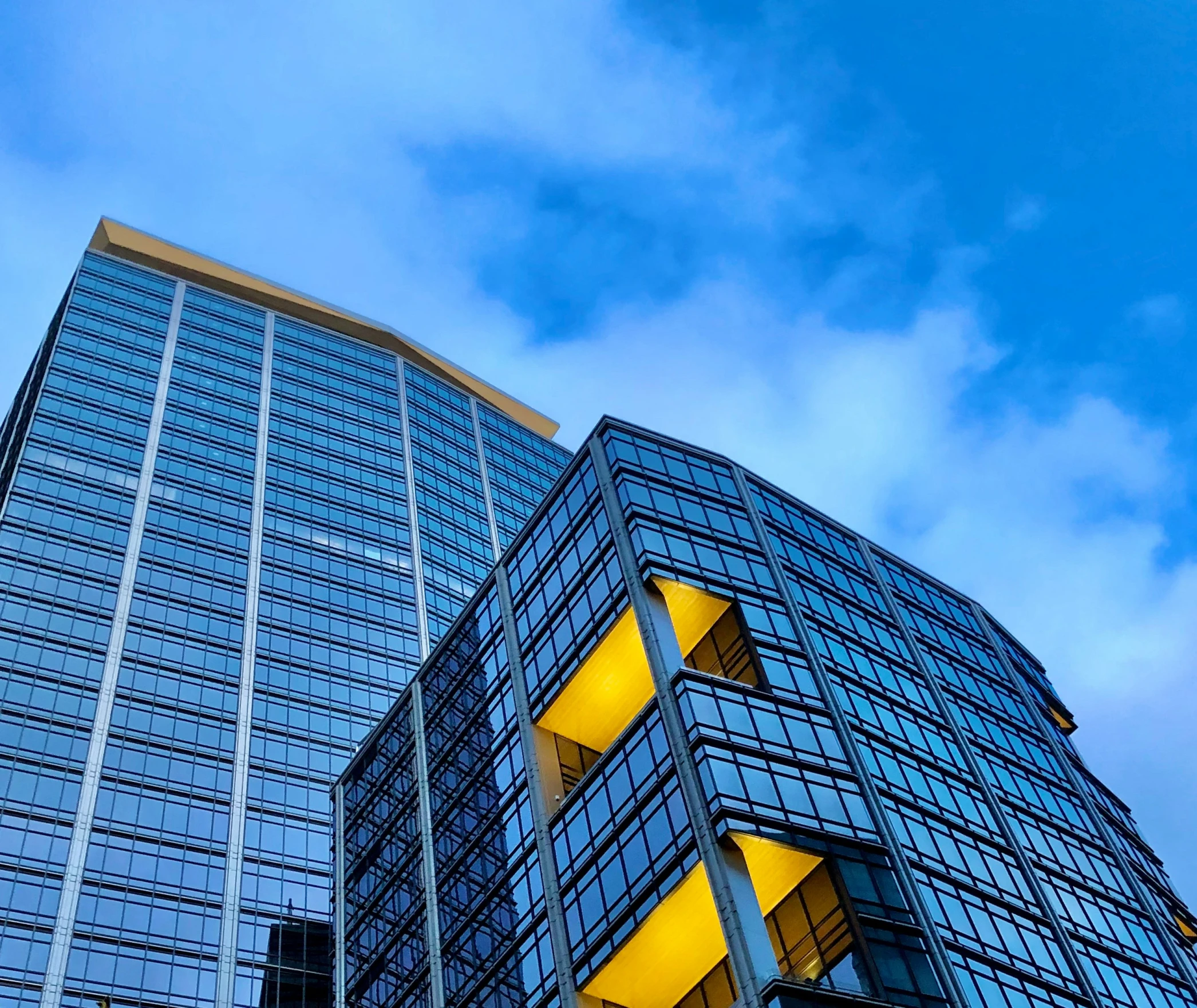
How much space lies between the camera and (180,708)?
81312 millimetres

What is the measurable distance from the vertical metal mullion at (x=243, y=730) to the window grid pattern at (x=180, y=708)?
15.4 inches

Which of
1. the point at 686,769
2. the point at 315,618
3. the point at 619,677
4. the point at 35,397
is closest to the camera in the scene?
the point at 686,769

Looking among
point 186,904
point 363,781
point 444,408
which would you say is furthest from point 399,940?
point 444,408

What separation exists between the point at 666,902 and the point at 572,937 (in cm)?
463

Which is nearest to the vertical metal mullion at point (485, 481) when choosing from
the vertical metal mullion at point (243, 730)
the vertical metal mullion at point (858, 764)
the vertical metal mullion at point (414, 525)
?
the vertical metal mullion at point (414, 525)

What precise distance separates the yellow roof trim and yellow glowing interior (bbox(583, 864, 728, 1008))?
97113 mm

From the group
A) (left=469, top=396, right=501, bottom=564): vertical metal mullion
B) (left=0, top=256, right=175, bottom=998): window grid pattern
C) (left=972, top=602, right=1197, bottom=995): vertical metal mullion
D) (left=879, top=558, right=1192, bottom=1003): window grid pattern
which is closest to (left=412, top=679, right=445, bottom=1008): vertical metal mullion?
(left=879, top=558, right=1192, bottom=1003): window grid pattern


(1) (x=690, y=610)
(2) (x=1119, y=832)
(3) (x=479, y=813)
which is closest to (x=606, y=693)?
(1) (x=690, y=610)

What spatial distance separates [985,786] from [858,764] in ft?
26.0

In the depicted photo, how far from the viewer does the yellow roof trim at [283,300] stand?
122 m

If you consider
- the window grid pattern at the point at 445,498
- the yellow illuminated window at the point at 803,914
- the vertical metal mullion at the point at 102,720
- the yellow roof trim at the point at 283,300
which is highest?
the yellow roof trim at the point at 283,300

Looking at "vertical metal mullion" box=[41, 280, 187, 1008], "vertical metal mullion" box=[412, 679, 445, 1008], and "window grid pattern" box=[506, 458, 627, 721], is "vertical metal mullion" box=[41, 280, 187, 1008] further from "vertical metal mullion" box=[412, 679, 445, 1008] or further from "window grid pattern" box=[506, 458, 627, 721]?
"window grid pattern" box=[506, 458, 627, 721]

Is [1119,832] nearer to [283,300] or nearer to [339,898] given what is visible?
[339,898]

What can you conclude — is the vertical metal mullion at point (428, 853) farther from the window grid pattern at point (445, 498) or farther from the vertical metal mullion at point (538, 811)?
the window grid pattern at point (445, 498)
